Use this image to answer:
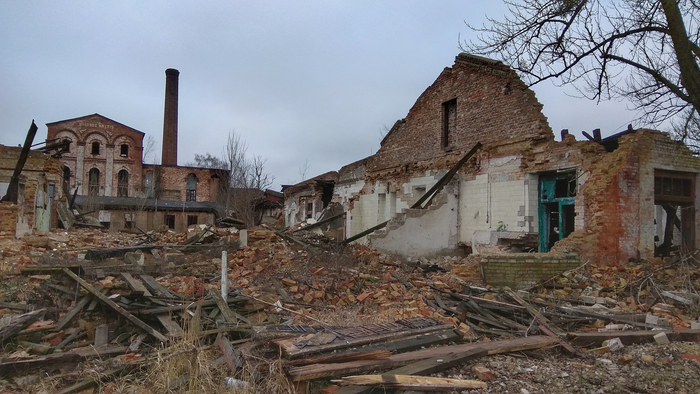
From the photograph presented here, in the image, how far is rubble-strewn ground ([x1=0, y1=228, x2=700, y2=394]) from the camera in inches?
154

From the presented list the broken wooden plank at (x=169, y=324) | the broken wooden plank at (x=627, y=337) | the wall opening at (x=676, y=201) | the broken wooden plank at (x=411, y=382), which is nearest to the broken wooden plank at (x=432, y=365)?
the broken wooden plank at (x=411, y=382)

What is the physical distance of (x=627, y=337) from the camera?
5098 mm

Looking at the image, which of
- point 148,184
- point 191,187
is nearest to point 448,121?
point 191,187

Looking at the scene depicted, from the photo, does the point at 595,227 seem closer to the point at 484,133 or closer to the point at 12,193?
the point at 484,133

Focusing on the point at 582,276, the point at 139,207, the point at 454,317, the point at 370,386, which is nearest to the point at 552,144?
the point at 582,276

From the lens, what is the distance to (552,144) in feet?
34.7

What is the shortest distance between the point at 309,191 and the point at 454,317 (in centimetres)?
1936

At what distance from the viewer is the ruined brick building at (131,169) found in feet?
120

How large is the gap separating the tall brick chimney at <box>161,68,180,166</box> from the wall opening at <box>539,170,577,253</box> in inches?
1385

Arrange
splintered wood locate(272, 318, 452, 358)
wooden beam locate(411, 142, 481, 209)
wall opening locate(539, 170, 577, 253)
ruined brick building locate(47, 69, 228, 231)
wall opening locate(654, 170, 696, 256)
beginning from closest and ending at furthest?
1. splintered wood locate(272, 318, 452, 358)
2. wall opening locate(654, 170, 696, 256)
3. wall opening locate(539, 170, 577, 253)
4. wooden beam locate(411, 142, 481, 209)
5. ruined brick building locate(47, 69, 228, 231)

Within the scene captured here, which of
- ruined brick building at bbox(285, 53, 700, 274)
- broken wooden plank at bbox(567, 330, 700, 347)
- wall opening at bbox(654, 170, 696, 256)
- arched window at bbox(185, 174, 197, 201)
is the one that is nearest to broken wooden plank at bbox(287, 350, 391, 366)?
broken wooden plank at bbox(567, 330, 700, 347)

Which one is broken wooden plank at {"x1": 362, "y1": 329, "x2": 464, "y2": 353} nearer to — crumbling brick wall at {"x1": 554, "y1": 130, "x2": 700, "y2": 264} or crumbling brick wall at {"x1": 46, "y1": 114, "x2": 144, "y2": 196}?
crumbling brick wall at {"x1": 554, "y1": 130, "x2": 700, "y2": 264}

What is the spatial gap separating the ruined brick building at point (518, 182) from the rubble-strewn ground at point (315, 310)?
1.08 metres

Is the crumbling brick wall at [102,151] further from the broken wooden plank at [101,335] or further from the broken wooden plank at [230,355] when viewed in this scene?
the broken wooden plank at [230,355]
